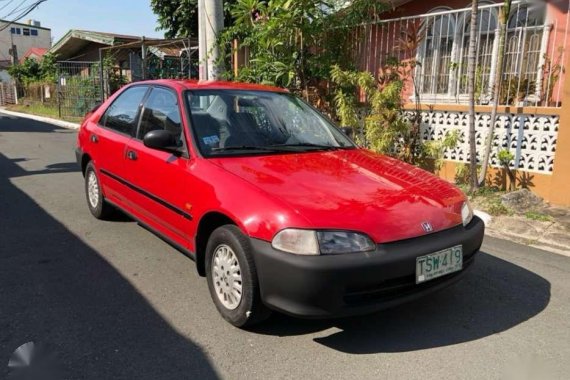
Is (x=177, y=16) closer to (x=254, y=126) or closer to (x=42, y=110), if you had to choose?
(x=42, y=110)

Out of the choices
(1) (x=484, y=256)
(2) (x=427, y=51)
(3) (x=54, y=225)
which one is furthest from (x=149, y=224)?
(2) (x=427, y=51)

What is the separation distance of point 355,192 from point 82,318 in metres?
1.98

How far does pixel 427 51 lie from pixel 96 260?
7.33 m

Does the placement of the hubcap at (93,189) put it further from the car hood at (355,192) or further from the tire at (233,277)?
the tire at (233,277)

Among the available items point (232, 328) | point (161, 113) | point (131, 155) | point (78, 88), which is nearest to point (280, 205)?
point (232, 328)

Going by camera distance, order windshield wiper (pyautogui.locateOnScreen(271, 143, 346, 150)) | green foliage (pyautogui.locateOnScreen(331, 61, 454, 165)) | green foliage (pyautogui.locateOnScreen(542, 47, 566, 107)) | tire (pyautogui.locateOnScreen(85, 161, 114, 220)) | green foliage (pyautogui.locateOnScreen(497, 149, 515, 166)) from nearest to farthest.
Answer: windshield wiper (pyautogui.locateOnScreen(271, 143, 346, 150)) < tire (pyautogui.locateOnScreen(85, 161, 114, 220)) < green foliage (pyautogui.locateOnScreen(497, 149, 515, 166)) < green foliage (pyautogui.locateOnScreen(542, 47, 566, 107)) < green foliage (pyautogui.locateOnScreen(331, 61, 454, 165))

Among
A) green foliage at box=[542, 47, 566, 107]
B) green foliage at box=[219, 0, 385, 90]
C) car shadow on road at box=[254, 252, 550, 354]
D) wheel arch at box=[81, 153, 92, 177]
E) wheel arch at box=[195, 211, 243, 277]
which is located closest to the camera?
car shadow on road at box=[254, 252, 550, 354]

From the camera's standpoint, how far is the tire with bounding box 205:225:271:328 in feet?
9.59

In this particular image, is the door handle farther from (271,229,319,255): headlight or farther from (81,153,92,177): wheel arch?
(271,229,319,255): headlight

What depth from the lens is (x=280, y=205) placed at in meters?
2.83

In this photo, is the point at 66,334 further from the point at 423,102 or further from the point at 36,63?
the point at 36,63

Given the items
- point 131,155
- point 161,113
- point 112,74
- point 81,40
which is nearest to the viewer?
point 161,113

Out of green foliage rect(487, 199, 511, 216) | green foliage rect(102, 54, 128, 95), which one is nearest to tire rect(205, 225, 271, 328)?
green foliage rect(487, 199, 511, 216)

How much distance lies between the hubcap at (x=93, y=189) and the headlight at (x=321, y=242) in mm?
3289
